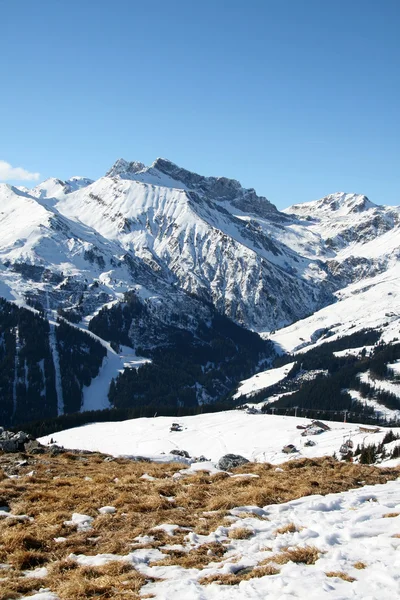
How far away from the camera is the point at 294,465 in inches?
1096

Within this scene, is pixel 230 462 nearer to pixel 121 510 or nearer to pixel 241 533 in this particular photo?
pixel 121 510

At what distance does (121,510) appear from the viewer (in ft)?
55.0

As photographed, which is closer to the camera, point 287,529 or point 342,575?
point 342,575

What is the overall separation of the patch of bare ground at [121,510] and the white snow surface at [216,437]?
49.2 m

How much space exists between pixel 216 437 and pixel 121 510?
316ft

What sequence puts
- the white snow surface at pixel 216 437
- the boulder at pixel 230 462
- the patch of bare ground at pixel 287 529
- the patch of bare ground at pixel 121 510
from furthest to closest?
the white snow surface at pixel 216 437 < the boulder at pixel 230 462 < the patch of bare ground at pixel 287 529 < the patch of bare ground at pixel 121 510

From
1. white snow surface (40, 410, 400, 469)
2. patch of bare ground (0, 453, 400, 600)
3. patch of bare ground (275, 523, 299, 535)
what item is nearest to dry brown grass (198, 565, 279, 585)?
patch of bare ground (0, 453, 400, 600)

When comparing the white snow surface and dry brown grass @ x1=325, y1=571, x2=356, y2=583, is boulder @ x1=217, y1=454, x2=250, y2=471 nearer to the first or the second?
dry brown grass @ x1=325, y1=571, x2=356, y2=583

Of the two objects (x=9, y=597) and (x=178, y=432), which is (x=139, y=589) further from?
(x=178, y=432)

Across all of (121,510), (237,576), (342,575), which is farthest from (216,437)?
(342,575)

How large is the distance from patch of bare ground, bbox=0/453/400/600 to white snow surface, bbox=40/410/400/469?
161 ft

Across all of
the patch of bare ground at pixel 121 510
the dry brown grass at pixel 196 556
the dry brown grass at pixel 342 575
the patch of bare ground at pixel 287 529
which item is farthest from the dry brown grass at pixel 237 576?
the patch of bare ground at pixel 287 529

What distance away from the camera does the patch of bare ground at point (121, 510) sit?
11.3 meters

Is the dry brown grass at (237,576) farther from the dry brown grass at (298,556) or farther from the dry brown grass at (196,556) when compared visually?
the dry brown grass at (196,556)
